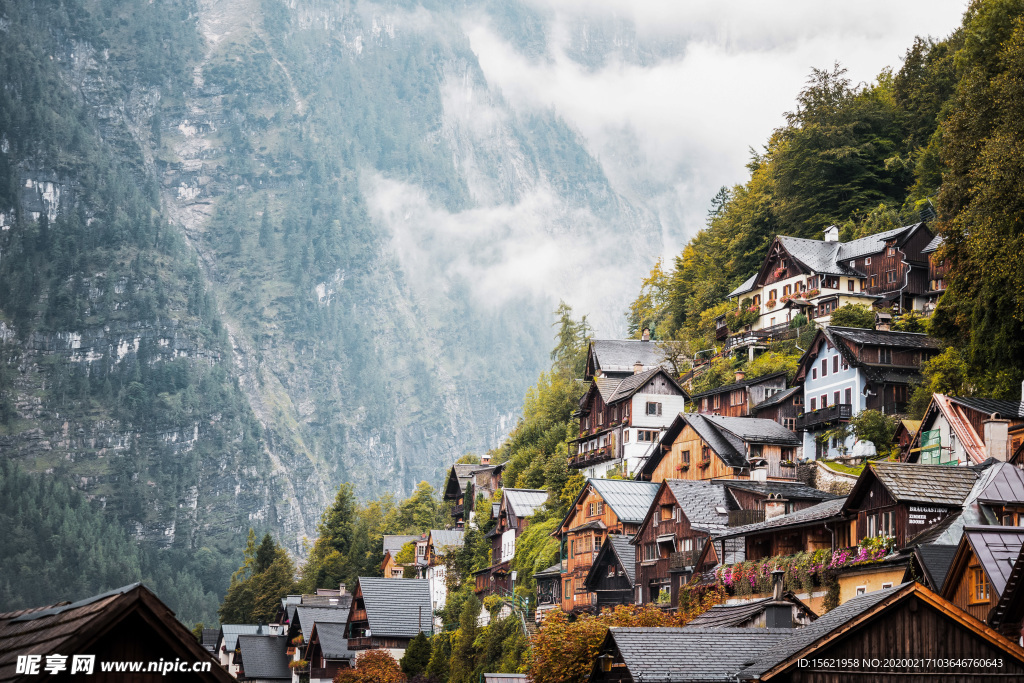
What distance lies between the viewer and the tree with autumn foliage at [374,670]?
3140 inches

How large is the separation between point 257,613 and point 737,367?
84.0 metres

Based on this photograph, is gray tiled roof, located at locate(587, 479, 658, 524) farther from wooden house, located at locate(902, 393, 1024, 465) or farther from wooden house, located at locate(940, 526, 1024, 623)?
wooden house, located at locate(940, 526, 1024, 623)

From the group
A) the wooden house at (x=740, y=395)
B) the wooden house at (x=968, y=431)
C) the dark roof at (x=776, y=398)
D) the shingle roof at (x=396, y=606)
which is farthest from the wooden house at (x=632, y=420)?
the wooden house at (x=968, y=431)

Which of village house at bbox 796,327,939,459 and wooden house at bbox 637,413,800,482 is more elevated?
village house at bbox 796,327,939,459

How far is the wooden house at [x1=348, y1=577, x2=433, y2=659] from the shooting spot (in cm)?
9012

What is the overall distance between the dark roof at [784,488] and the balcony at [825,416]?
826 centimetres

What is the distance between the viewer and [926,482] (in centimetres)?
4041

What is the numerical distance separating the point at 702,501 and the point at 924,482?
19088 mm

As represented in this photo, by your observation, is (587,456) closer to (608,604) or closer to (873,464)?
(608,604)

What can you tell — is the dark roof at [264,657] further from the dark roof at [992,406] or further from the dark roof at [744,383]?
the dark roof at [992,406]

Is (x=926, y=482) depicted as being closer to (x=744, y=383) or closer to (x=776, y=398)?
(x=776, y=398)

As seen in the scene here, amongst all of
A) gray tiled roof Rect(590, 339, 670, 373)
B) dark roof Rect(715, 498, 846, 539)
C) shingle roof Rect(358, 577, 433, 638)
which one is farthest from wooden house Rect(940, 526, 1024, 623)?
gray tiled roof Rect(590, 339, 670, 373)

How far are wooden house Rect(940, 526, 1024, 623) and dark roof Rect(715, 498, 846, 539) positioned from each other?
11.7 m

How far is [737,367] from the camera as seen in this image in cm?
8906
